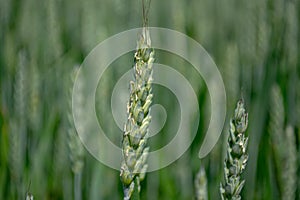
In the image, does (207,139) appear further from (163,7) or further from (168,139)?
(163,7)

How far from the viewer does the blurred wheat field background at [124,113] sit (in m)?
0.71

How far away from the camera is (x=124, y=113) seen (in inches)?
33.6

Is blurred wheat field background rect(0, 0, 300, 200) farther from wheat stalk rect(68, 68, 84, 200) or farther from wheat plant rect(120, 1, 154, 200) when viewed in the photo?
wheat plant rect(120, 1, 154, 200)

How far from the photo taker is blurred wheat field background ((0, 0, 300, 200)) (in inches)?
27.8

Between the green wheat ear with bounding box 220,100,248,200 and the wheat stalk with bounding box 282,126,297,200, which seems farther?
the wheat stalk with bounding box 282,126,297,200

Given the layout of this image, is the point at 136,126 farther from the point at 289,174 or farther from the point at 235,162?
the point at 289,174

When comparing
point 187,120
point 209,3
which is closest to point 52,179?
point 187,120

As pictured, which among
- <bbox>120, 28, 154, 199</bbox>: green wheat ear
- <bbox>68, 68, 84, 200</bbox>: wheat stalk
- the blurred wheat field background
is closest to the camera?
<bbox>120, 28, 154, 199</bbox>: green wheat ear

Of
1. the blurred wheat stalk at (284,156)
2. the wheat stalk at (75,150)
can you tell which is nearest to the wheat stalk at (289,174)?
the blurred wheat stalk at (284,156)

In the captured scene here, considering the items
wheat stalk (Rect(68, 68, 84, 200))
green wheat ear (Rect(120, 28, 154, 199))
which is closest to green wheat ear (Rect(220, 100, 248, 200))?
green wheat ear (Rect(120, 28, 154, 199))

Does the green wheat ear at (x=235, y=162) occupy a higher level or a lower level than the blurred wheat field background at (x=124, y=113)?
lower

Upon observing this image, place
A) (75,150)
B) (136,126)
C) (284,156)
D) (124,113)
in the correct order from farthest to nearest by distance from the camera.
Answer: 1. (124,113)
2. (284,156)
3. (75,150)
4. (136,126)

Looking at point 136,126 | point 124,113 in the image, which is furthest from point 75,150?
point 124,113

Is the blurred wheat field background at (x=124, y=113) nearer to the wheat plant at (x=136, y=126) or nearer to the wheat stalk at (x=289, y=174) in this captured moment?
the wheat stalk at (x=289, y=174)
